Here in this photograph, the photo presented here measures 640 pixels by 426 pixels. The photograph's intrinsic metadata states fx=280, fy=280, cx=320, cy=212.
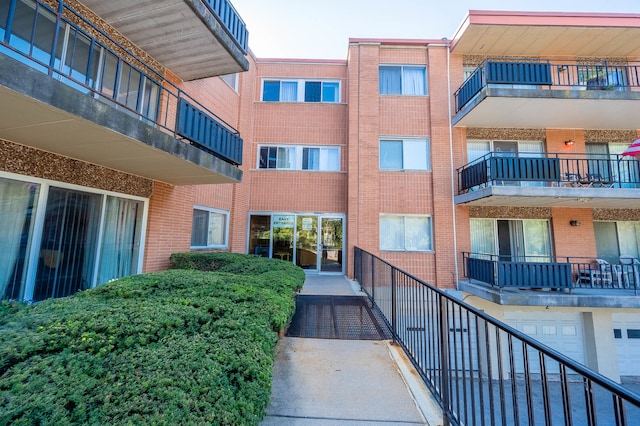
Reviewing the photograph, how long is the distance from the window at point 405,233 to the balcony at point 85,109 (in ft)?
20.6

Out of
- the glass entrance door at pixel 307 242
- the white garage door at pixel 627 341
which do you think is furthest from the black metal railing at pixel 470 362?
the glass entrance door at pixel 307 242

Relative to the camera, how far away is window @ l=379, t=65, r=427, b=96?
1161cm

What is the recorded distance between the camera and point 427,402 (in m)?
2.86

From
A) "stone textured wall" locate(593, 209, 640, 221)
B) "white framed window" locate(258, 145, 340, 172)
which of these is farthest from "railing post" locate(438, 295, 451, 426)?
"stone textured wall" locate(593, 209, 640, 221)

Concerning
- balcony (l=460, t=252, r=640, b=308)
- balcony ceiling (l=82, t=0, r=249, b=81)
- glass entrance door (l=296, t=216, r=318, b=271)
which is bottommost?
balcony (l=460, t=252, r=640, b=308)

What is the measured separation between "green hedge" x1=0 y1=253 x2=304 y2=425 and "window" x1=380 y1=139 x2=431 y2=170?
9401 mm

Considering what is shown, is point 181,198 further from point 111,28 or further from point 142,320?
point 142,320

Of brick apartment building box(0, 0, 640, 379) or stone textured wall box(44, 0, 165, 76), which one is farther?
stone textured wall box(44, 0, 165, 76)

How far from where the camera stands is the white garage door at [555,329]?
29.8 ft

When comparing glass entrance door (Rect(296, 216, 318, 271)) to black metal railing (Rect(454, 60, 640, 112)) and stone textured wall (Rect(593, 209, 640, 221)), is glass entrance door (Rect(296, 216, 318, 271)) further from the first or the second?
stone textured wall (Rect(593, 209, 640, 221))

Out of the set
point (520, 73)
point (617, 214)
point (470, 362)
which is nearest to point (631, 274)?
point (617, 214)

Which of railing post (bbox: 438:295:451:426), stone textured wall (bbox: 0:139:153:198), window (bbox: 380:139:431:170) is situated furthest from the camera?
window (bbox: 380:139:431:170)

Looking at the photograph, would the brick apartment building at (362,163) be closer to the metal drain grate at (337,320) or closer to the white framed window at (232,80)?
the white framed window at (232,80)

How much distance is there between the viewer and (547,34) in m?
10.1
